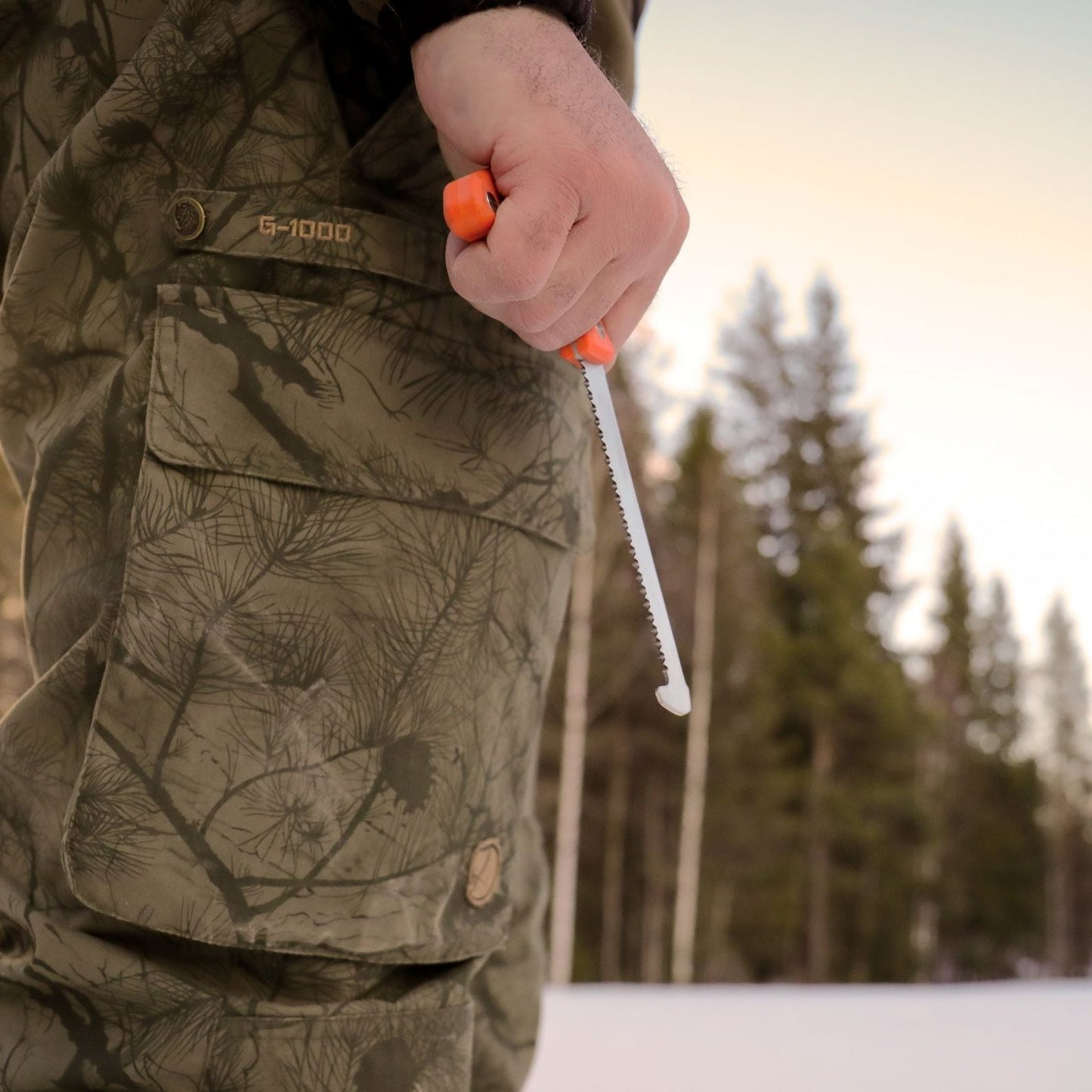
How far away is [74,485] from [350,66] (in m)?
0.39

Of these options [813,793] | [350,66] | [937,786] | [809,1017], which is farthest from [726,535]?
[350,66]

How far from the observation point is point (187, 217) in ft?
2.51

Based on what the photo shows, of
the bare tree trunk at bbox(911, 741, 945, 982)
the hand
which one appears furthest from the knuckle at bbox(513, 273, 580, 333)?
the bare tree trunk at bbox(911, 741, 945, 982)

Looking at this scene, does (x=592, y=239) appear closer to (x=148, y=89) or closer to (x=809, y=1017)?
(x=148, y=89)

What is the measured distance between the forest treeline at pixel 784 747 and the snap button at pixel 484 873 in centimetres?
854

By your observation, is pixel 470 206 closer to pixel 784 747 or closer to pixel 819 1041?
pixel 819 1041

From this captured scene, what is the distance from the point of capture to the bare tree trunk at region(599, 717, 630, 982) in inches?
576

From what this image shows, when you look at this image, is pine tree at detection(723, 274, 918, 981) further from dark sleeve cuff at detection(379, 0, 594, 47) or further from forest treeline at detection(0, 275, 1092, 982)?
dark sleeve cuff at detection(379, 0, 594, 47)

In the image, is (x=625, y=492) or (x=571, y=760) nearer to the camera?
(x=625, y=492)

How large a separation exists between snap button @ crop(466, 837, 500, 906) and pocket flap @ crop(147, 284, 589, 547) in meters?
0.25

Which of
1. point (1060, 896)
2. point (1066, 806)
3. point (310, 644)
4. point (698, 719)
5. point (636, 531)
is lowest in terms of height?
point (310, 644)

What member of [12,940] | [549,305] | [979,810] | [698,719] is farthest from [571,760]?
[979,810]

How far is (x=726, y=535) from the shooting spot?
13.2 meters

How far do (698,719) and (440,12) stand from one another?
1226 centimetres
